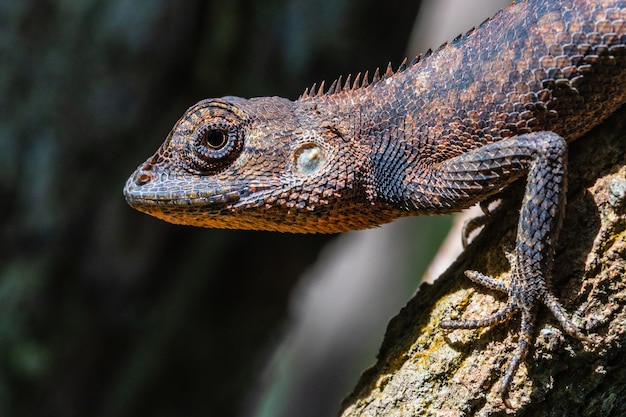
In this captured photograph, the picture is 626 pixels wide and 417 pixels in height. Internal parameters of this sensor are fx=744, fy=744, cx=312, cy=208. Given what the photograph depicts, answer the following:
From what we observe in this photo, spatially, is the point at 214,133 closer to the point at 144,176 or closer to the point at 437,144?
the point at 144,176

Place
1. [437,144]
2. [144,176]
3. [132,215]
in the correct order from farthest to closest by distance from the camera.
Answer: [132,215] → [144,176] → [437,144]

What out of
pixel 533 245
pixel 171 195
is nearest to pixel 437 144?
pixel 533 245

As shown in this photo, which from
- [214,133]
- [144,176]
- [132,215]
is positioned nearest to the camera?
[214,133]

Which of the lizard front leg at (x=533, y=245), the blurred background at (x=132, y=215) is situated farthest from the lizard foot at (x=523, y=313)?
the blurred background at (x=132, y=215)

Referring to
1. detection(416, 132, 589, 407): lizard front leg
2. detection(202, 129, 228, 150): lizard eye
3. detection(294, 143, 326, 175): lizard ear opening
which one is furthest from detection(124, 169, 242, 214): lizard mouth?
detection(416, 132, 589, 407): lizard front leg

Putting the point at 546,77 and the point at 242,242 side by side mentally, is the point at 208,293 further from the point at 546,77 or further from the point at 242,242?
the point at 546,77

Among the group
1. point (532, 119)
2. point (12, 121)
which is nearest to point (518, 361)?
point (532, 119)

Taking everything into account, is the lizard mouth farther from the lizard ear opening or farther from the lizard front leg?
the lizard front leg
